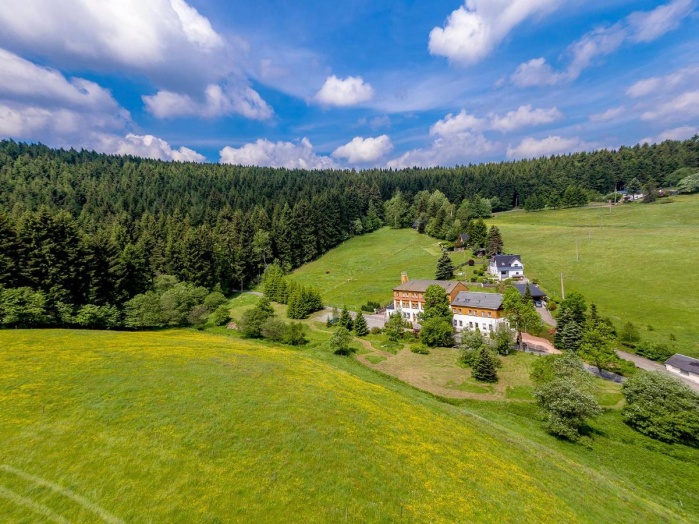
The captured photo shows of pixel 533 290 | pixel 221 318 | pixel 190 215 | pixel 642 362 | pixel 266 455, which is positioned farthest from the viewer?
pixel 190 215

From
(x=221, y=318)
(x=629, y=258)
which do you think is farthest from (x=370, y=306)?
(x=629, y=258)

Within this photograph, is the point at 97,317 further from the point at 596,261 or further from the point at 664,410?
the point at 596,261

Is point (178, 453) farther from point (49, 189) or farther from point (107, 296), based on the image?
point (49, 189)

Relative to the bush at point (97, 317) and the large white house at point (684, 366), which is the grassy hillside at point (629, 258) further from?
the bush at point (97, 317)

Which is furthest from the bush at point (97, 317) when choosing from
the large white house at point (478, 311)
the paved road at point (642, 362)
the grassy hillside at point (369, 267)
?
the paved road at point (642, 362)

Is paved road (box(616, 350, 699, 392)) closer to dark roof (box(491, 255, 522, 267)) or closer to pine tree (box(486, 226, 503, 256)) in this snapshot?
dark roof (box(491, 255, 522, 267))

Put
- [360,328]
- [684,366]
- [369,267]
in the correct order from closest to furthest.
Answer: [684,366] < [360,328] < [369,267]

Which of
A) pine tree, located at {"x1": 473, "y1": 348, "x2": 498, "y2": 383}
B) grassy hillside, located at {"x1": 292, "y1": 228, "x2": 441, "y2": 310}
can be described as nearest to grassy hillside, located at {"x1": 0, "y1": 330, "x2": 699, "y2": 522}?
pine tree, located at {"x1": 473, "y1": 348, "x2": 498, "y2": 383}

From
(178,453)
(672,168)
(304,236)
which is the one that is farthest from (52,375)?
(672,168)
